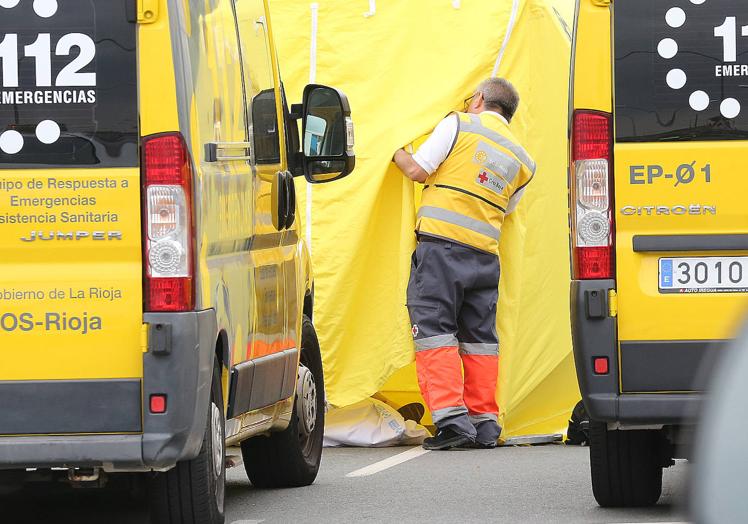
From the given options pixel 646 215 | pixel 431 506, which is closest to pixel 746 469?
pixel 646 215

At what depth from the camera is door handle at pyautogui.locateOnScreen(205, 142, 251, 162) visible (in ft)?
19.0

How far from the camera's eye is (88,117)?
5480 mm

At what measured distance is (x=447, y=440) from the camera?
32.1 ft

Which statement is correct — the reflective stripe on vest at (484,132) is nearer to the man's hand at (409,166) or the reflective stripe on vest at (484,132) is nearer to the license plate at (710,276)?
the man's hand at (409,166)

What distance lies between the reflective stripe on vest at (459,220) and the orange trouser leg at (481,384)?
75 centimetres

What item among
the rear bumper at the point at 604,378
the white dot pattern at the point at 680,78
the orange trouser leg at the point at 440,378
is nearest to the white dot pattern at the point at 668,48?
the white dot pattern at the point at 680,78

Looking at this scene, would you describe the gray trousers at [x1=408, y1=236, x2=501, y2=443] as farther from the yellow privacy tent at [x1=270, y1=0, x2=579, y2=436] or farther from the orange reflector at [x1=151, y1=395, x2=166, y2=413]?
the orange reflector at [x1=151, y1=395, x2=166, y2=413]

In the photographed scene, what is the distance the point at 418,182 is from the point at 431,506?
10.1ft

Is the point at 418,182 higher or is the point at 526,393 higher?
the point at 418,182

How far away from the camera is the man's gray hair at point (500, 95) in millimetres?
9750

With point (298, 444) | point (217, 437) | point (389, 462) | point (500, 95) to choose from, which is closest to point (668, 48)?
point (217, 437)

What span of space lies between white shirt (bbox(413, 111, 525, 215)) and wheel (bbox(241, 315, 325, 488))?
1798 mm

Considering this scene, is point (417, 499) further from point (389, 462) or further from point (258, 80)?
point (258, 80)

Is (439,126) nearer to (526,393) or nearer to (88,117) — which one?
(526,393)
